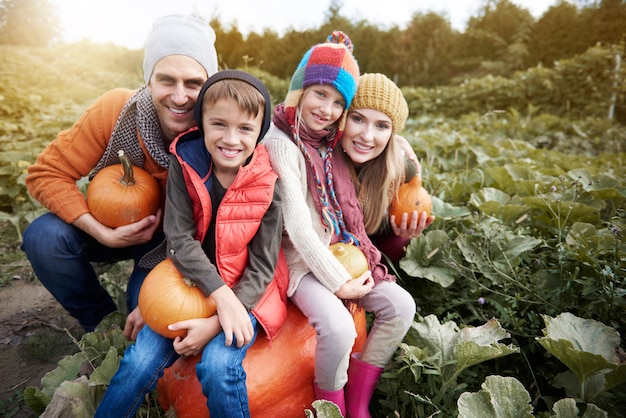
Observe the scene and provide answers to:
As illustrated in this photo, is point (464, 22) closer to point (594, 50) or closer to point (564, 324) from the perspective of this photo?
point (594, 50)

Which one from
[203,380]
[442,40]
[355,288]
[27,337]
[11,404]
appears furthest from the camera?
[442,40]

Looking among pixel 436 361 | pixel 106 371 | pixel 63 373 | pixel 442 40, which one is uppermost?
pixel 442 40

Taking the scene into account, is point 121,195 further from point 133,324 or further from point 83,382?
point 83,382

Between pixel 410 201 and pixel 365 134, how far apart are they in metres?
0.48

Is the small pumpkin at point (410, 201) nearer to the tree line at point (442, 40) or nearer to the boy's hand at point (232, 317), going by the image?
the boy's hand at point (232, 317)

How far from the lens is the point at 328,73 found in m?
1.97

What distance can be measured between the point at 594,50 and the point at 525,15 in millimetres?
10370

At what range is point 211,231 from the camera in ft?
5.84

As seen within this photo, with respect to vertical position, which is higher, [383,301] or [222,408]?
[383,301]

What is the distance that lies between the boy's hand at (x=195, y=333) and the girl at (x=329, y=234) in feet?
1.24

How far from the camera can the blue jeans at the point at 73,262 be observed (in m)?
1.98

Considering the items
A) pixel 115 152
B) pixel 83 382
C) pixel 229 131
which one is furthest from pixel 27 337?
pixel 229 131

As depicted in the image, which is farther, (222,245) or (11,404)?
(11,404)

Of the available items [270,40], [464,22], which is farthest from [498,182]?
[464,22]
